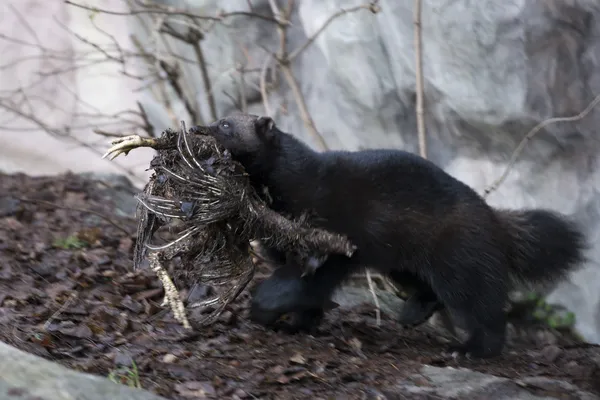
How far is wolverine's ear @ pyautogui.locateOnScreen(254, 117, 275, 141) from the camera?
3662 millimetres

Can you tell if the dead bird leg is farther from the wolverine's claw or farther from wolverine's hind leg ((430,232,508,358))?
wolverine's hind leg ((430,232,508,358))

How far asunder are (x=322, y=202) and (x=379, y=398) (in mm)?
1171

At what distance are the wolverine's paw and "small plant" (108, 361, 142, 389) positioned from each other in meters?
2.05

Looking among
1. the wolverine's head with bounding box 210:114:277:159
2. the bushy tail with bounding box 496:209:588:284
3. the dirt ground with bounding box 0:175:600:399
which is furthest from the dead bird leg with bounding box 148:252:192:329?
the bushy tail with bounding box 496:209:588:284

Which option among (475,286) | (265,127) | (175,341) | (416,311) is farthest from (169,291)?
(416,311)

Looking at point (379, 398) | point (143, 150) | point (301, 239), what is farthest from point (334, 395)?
point (143, 150)

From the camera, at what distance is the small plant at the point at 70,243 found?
4.62 metres

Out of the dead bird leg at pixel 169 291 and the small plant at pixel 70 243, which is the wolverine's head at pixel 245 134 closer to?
the dead bird leg at pixel 169 291

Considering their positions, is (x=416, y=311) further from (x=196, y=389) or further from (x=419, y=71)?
(x=196, y=389)

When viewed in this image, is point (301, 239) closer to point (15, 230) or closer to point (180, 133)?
point (180, 133)

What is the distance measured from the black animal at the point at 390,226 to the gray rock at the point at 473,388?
73 centimetres

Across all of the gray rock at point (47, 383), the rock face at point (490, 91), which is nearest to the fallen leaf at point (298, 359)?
the gray rock at point (47, 383)

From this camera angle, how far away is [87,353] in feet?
9.61

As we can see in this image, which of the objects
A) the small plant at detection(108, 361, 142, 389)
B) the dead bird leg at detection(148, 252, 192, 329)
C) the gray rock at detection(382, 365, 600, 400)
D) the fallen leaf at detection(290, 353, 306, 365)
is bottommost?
the small plant at detection(108, 361, 142, 389)
